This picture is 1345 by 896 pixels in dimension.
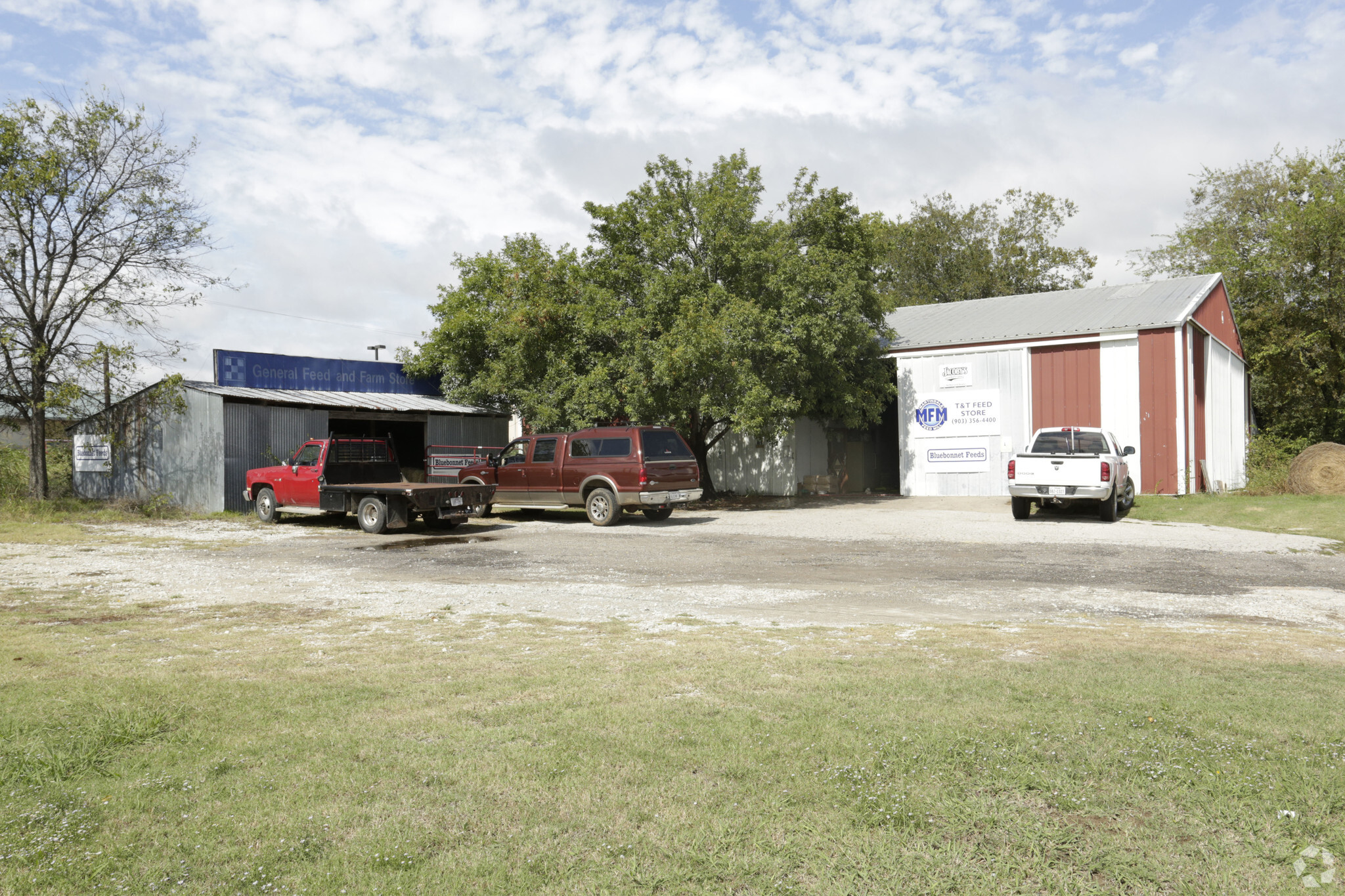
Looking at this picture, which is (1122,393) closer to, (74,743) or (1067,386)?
(1067,386)

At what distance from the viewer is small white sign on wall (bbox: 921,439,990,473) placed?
25.4 meters

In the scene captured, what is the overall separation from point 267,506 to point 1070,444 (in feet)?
57.4

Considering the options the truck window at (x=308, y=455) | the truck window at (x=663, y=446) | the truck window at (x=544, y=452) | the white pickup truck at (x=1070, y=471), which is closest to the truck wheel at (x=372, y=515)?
the truck window at (x=308, y=455)

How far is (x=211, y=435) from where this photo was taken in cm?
2197

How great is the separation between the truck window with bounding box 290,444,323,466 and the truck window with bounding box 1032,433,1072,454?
49.3ft

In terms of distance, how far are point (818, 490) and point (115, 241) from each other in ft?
69.3

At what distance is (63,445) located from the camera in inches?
1054

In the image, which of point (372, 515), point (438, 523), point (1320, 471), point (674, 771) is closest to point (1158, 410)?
point (1320, 471)

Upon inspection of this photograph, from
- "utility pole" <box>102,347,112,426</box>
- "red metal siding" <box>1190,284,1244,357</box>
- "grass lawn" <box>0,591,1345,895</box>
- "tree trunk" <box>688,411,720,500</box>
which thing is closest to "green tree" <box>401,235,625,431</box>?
"tree trunk" <box>688,411,720,500</box>

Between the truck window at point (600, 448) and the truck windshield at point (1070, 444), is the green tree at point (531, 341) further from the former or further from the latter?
the truck windshield at point (1070, 444)

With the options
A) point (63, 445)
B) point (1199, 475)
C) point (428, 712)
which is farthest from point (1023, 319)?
point (63, 445)

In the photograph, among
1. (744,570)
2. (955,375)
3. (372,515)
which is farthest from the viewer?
(955,375)

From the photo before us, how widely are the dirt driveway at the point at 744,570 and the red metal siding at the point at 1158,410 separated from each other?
19.9 ft

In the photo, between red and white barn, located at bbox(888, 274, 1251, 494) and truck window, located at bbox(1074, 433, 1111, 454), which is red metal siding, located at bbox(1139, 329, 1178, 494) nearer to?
red and white barn, located at bbox(888, 274, 1251, 494)
